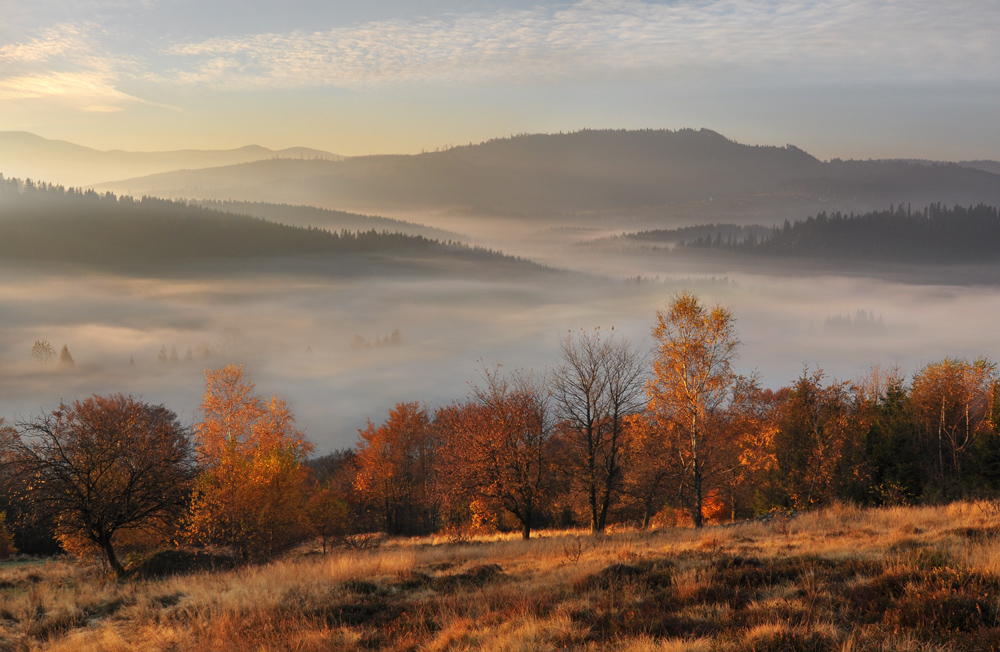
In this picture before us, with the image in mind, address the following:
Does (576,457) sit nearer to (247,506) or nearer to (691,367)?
(691,367)

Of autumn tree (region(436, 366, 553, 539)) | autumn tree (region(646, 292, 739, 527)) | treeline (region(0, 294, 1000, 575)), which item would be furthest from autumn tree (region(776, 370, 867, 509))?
autumn tree (region(436, 366, 553, 539))

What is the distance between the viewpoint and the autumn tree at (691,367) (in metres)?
32.1

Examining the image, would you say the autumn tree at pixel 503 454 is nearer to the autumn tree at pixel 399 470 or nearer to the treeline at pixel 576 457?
the treeline at pixel 576 457

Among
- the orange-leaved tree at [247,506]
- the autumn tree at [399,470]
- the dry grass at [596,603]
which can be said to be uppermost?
the dry grass at [596,603]

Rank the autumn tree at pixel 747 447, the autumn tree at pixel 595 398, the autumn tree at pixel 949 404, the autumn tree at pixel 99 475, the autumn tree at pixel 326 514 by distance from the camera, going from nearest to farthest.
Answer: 1. the autumn tree at pixel 99 475
2. the autumn tree at pixel 747 447
3. the autumn tree at pixel 595 398
4. the autumn tree at pixel 949 404
5. the autumn tree at pixel 326 514

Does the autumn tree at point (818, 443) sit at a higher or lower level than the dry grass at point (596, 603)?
lower

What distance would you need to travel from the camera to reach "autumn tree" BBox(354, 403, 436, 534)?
63688 millimetres

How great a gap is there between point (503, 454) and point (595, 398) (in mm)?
6302

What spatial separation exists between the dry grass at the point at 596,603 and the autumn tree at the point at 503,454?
13311mm

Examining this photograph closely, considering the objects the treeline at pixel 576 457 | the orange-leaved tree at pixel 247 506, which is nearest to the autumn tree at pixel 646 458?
the treeline at pixel 576 457

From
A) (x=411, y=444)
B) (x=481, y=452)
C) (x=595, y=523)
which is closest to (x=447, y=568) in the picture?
(x=481, y=452)

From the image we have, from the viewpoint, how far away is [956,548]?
39.8ft

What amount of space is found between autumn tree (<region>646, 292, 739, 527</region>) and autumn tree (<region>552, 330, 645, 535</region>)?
1798 millimetres

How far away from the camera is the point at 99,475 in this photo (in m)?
24.5
